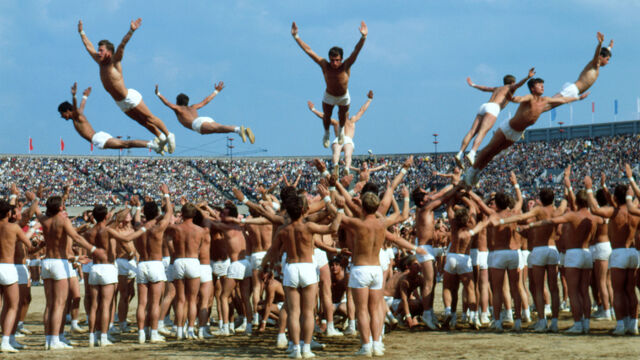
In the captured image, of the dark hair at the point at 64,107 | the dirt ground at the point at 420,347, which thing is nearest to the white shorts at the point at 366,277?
the dirt ground at the point at 420,347

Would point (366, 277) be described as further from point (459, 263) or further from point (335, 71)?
point (335, 71)

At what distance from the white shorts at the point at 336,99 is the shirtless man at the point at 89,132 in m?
3.23

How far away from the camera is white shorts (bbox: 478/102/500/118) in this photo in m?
11.0

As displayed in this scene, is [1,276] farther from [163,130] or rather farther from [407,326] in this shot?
[407,326]

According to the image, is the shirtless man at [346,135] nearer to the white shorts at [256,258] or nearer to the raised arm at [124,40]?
the white shorts at [256,258]

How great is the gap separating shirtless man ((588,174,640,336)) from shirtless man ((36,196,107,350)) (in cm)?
863

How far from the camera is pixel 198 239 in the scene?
11625mm

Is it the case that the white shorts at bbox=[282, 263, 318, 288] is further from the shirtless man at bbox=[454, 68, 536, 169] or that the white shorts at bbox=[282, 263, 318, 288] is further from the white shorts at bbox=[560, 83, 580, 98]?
the white shorts at bbox=[560, 83, 580, 98]

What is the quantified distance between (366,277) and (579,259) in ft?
14.6

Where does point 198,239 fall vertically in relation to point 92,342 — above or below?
above

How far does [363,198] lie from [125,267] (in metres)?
5.98


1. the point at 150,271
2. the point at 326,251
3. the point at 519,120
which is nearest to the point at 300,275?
the point at 326,251

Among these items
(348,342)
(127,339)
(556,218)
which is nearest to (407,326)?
(348,342)

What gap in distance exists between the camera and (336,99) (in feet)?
39.8
